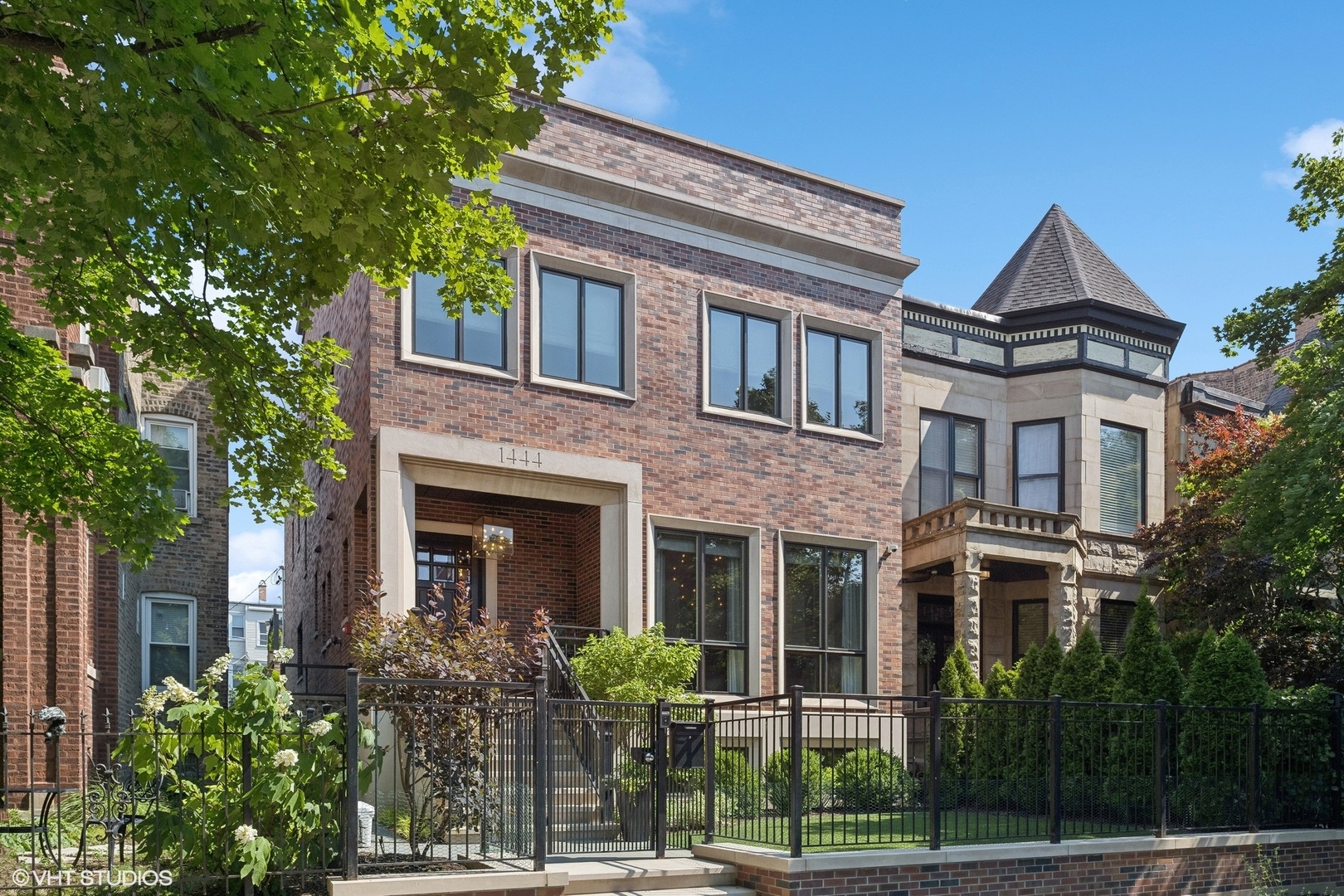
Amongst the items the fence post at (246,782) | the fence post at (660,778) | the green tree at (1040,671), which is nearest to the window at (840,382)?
the green tree at (1040,671)

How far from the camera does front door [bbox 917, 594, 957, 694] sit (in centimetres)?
2262

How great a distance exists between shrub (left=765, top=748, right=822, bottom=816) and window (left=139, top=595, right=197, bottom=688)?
40.3ft

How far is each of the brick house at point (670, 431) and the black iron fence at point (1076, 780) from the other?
275 cm

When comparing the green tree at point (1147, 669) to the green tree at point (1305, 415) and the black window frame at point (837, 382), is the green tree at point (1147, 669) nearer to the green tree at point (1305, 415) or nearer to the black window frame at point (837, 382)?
the green tree at point (1305, 415)

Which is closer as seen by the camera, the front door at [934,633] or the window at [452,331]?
the window at [452,331]

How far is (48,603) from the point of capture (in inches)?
533

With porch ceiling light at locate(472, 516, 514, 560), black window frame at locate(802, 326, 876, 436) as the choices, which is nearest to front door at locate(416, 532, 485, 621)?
porch ceiling light at locate(472, 516, 514, 560)

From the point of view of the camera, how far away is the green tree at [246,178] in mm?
Result: 7082

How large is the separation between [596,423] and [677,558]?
2.31 meters

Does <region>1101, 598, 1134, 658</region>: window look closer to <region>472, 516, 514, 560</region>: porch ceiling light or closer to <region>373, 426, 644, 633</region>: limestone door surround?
<region>373, 426, 644, 633</region>: limestone door surround

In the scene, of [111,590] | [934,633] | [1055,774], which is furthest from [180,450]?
[1055,774]

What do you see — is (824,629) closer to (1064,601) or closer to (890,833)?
(1064,601)

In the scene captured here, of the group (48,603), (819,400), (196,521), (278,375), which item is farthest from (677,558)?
(196,521)

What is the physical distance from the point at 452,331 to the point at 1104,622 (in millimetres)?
14085
